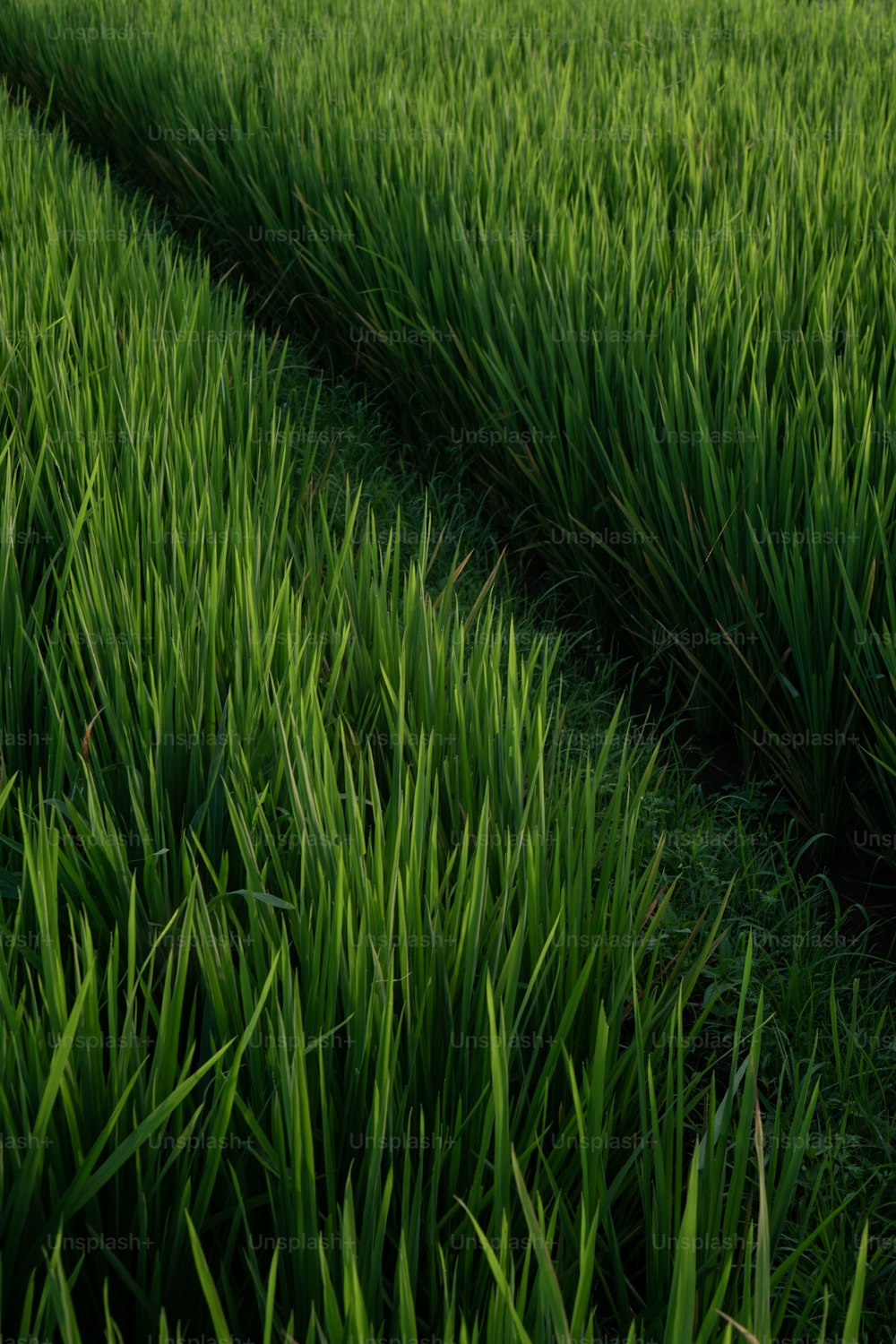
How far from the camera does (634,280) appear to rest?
227 centimetres

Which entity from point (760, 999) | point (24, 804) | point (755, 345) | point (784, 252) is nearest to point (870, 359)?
point (755, 345)

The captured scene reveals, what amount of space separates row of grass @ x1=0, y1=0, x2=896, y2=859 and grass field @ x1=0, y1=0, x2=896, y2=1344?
16mm

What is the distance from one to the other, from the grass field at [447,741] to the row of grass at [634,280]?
2cm

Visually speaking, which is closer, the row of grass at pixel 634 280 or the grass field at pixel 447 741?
the grass field at pixel 447 741

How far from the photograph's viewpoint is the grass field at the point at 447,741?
0.81 meters

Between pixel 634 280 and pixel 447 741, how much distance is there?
4.27 ft

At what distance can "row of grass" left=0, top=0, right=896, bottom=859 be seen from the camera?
178 cm

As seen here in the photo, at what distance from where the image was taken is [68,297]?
89.5 inches

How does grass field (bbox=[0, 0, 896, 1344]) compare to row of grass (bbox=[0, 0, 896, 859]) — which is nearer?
grass field (bbox=[0, 0, 896, 1344])

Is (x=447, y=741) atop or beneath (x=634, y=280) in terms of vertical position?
beneath

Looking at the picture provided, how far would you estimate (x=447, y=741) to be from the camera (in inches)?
52.2

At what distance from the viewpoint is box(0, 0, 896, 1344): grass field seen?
0.81 meters

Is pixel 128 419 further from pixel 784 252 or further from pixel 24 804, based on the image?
pixel 784 252

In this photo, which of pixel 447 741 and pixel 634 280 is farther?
pixel 634 280
